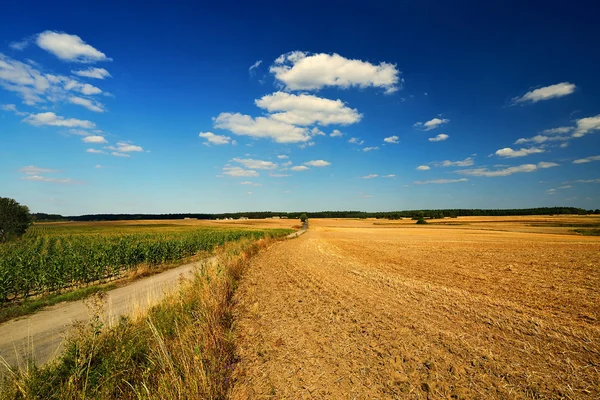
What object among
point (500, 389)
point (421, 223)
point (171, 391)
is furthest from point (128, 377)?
point (421, 223)

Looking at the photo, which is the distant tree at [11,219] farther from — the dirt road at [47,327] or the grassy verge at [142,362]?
the grassy verge at [142,362]

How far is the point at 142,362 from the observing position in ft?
20.0

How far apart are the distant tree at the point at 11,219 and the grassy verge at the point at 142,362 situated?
236ft

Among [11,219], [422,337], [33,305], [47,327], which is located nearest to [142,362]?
[422,337]

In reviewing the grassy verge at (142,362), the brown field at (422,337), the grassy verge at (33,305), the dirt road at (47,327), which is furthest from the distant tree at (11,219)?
the grassy verge at (142,362)

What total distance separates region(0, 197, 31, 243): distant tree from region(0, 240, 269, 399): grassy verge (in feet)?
236

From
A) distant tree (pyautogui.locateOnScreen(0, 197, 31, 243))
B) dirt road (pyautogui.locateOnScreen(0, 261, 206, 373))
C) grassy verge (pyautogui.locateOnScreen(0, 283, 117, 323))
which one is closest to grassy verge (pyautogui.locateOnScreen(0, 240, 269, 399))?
dirt road (pyautogui.locateOnScreen(0, 261, 206, 373))

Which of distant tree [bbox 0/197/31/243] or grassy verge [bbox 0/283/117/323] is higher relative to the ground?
distant tree [bbox 0/197/31/243]

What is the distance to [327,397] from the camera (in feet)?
17.8

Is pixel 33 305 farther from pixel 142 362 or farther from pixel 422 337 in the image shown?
pixel 422 337

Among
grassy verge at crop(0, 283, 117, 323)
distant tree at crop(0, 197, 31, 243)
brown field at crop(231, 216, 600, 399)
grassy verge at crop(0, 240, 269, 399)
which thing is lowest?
grassy verge at crop(0, 283, 117, 323)

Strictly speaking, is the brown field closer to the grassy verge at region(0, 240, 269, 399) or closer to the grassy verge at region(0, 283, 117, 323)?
the grassy verge at region(0, 240, 269, 399)

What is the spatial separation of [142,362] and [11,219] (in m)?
77.0

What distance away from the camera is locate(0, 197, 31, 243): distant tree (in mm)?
57906
